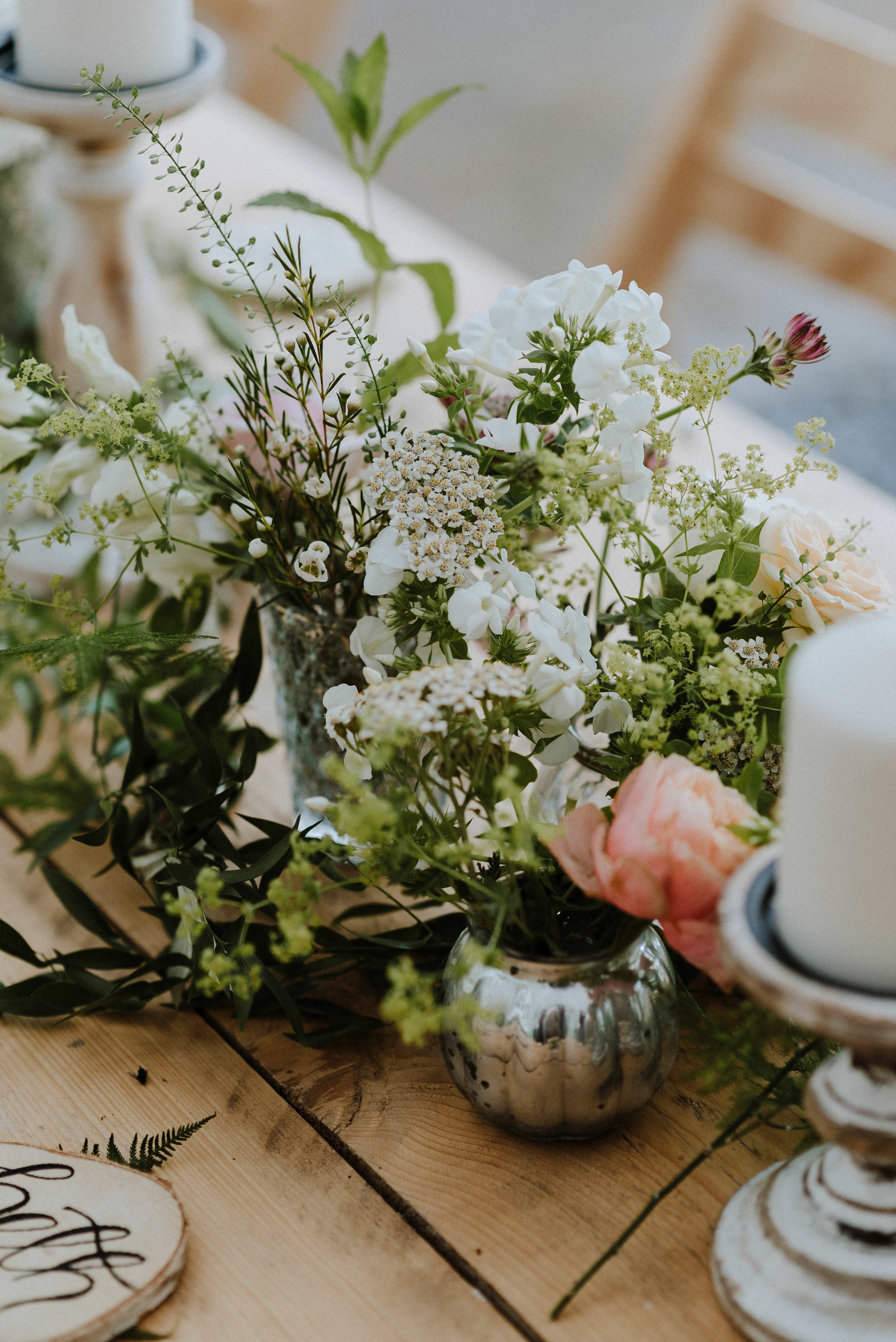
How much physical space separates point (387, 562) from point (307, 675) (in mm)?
178

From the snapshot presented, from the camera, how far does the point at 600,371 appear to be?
1.59 feet

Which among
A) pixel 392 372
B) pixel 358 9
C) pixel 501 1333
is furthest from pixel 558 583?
pixel 358 9

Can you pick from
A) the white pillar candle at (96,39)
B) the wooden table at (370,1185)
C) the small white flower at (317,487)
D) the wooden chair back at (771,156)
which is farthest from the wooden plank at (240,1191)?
the wooden chair back at (771,156)

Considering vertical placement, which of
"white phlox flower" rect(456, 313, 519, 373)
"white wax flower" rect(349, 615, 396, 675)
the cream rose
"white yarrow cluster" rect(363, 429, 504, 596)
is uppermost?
"white phlox flower" rect(456, 313, 519, 373)

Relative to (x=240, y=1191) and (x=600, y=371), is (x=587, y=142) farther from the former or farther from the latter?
(x=240, y=1191)

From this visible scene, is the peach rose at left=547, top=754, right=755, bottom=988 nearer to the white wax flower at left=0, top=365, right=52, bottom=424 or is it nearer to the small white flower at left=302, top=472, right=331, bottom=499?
the small white flower at left=302, top=472, right=331, bottom=499

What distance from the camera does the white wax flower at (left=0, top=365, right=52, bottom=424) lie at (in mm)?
620

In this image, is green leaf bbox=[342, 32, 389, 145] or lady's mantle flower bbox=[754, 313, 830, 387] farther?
green leaf bbox=[342, 32, 389, 145]

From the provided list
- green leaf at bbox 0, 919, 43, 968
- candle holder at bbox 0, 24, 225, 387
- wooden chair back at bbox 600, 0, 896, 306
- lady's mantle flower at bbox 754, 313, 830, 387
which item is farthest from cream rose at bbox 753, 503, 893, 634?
wooden chair back at bbox 600, 0, 896, 306

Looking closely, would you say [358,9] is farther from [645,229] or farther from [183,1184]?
[183,1184]

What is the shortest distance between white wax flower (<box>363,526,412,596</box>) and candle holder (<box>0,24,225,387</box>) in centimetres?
47

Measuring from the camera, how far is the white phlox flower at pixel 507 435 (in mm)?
496

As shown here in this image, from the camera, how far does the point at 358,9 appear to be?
4.24 meters

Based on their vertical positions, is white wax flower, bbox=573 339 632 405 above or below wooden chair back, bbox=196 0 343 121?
above
